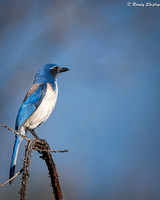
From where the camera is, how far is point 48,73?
18.7 feet

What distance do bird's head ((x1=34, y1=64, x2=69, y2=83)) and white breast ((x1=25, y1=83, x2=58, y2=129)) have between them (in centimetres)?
42

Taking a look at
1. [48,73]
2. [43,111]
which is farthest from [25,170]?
[48,73]

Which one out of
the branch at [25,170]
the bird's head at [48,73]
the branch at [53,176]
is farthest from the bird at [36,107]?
the branch at [25,170]

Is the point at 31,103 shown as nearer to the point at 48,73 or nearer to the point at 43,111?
the point at 43,111

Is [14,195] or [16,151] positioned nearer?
[16,151]

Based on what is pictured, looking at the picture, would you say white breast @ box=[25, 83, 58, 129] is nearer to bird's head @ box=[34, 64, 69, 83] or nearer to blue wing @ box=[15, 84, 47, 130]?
blue wing @ box=[15, 84, 47, 130]

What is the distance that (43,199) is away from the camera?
6.61m

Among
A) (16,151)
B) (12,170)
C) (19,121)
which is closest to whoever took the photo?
(12,170)

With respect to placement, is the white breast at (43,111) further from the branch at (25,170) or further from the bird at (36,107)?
the branch at (25,170)

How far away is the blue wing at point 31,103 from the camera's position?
4.86 m

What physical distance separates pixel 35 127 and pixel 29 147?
Result: 107 inches

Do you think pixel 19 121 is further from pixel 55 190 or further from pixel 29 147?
pixel 55 190

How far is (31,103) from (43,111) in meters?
0.25

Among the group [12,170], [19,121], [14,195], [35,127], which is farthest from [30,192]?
[12,170]
